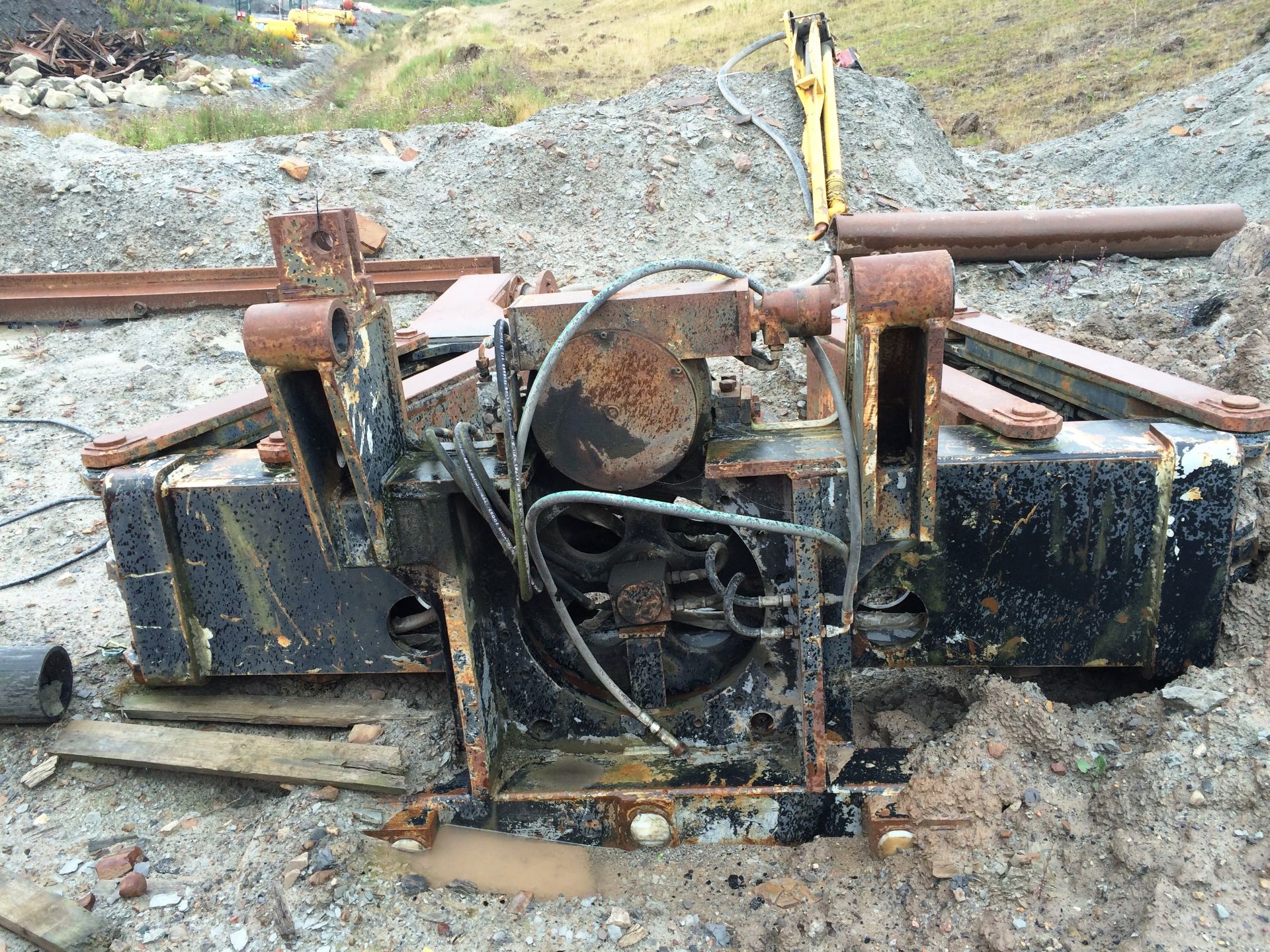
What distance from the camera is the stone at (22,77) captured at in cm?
1490

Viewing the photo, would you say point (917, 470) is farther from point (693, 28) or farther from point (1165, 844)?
point (693, 28)

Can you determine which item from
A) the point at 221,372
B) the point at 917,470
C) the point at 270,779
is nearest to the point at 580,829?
the point at 270,779

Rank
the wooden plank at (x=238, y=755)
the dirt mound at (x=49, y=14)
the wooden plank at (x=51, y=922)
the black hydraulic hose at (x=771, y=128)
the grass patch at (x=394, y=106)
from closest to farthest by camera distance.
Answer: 1. the wooden plank at (x=51, y=922)
2. the wooden plank at (x=238, y=755)
3. the black hydraulic hose at (x=771, y=128)
4. the grass patch at (x=394, y=106)
5. the dirt mound at (x=49, y=14)

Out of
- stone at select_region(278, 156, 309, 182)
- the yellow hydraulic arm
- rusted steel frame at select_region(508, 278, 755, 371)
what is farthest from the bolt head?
stone at select_region(278, 156, 309, 182)

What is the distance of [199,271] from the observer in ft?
21.1

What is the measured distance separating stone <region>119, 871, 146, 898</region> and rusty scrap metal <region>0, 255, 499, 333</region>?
14.9 feet

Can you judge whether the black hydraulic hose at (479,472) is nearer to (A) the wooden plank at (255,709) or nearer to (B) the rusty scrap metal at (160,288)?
(A) the wooden plank at (255,709)

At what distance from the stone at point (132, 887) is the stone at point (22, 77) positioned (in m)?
16.7

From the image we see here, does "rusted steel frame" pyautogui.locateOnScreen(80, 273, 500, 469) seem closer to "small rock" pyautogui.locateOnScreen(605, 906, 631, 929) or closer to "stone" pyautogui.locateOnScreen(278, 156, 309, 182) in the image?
"small rock" pyautogui.locateOnScreen(605, 906, 631, 929)

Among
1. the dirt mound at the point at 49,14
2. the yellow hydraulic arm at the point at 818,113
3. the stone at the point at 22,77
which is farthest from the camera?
the dirt mound at the point at 49,14

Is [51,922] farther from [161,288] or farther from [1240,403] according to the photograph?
[161,288]

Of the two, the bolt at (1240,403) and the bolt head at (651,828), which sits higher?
the bolt at (1240,403)

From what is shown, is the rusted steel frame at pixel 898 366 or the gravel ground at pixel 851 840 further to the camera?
the gravel ground at pixel 851 840

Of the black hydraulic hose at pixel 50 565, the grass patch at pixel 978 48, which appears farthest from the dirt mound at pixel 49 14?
the black hydraulic hose at pixel 50 565
